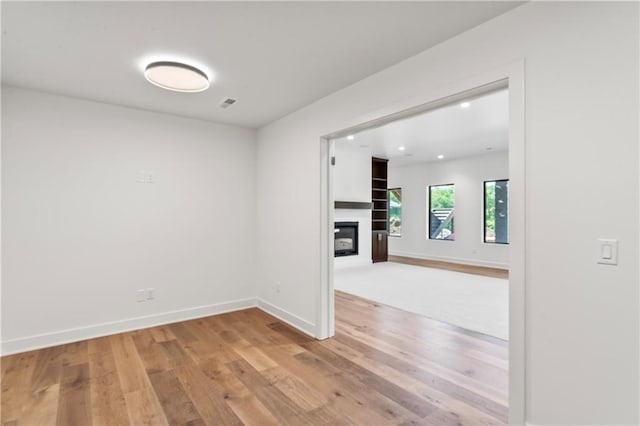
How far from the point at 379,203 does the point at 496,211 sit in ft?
9.21

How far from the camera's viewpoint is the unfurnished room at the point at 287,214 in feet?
5.13

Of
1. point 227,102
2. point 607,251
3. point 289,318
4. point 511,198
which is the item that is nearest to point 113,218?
point 227,102

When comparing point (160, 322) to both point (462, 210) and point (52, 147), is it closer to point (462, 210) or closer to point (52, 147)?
point (52, 147)

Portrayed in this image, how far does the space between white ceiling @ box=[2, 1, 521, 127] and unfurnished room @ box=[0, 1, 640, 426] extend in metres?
0.02

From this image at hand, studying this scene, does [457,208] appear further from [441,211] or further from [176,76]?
[176,76]

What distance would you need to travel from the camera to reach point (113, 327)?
11.2 ft

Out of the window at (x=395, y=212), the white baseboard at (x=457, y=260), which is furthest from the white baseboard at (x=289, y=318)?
the window at (x=395, y=212)

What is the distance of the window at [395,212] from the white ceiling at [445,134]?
5.54 ft

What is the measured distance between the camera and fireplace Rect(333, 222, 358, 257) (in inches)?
294

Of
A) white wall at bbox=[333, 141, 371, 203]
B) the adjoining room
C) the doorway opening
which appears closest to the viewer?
the doorway opening

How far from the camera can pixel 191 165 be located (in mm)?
3936

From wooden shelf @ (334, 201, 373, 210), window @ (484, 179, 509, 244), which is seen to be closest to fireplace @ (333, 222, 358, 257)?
wooden shelf @ (334, 201, 373, 210)

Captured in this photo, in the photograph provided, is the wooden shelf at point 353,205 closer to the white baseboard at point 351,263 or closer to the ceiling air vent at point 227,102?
the white baseboard at point 351,263

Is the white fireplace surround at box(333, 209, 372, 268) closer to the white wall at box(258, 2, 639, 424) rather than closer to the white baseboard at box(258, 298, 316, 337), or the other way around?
the white baseboard at box(258, 298, 316, 337)
